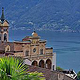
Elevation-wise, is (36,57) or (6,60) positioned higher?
(36,57)

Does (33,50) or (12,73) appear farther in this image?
(33,50)

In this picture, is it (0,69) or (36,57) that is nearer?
(0,69)

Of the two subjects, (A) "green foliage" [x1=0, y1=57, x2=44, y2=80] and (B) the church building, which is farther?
(B) the church building

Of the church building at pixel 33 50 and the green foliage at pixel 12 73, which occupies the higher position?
the church building at pixel 33 50

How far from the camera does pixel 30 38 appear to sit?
56125 millimetres

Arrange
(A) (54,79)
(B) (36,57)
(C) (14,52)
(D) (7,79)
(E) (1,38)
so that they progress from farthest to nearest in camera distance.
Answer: (E) (1,38)
(B) (36,57)
(C) (14,52)
(A) (54,79)
(D) (7,79)

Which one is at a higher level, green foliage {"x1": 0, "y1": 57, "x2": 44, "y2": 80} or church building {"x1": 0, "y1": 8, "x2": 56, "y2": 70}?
church building {"x1": 0, "y1": 8, "x2": 56, "y2": 70}

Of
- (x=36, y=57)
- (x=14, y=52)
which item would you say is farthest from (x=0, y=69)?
(x=36, y=57)

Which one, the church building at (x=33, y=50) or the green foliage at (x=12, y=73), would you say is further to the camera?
the church building at (x=33, y=50)

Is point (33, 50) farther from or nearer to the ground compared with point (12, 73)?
farther from the ground

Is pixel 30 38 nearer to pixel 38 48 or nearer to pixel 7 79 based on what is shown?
pixel 38 48

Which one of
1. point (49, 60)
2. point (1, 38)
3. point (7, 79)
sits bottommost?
point (7, 79)

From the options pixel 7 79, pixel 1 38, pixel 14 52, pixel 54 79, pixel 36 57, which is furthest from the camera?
pixel 1 38

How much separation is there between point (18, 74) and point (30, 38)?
45934 millimetres
